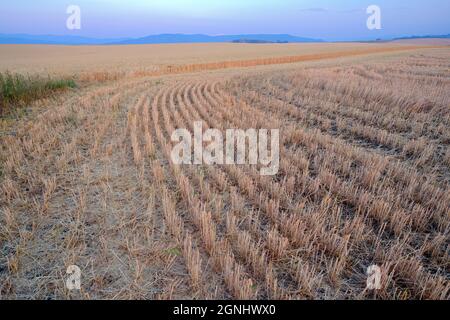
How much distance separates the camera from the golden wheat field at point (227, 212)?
3.17 meters

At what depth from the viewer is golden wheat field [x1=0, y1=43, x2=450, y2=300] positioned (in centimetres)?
317

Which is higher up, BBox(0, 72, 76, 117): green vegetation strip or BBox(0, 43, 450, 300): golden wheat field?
BBox(0, 72, 76, 117): green vegetation strip

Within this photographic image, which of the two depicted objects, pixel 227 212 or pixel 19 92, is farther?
pixel 19 92

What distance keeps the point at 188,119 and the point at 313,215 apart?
222 inches

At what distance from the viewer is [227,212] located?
4273 mm

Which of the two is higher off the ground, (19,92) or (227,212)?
(19,92)

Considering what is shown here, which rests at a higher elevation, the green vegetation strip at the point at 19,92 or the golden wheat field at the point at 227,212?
the green vegetation strip at the point at 19,92

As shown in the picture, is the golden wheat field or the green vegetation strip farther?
the green vegetation strip

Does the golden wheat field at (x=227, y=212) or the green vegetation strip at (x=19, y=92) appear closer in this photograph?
→ the golden wheat field at (x=227, y=212)

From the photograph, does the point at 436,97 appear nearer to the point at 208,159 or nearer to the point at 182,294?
the point at 208,159

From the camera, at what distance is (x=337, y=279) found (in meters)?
3.19

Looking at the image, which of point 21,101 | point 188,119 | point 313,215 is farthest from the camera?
point 21,101
